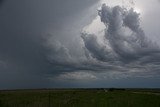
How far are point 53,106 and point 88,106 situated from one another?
4.11 meters

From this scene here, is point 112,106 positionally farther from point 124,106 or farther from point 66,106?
point 66,106

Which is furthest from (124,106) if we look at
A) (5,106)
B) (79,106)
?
(5,106)

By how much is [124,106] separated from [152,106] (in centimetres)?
315

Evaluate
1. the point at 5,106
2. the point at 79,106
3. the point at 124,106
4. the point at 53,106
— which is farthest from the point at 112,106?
the point at 5,106

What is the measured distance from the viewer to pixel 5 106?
30734 mm

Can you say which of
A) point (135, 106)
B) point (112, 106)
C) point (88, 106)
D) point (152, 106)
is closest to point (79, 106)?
point (88, 106)

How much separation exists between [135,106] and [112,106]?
2.65 meters

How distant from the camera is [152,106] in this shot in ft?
96.5

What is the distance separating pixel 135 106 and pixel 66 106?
26.7ft

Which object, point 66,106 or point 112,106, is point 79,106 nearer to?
point 66,106

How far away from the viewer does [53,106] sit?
3031 cm

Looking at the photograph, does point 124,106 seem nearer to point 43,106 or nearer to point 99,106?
point 99,106

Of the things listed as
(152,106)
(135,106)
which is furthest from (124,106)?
(152,106)

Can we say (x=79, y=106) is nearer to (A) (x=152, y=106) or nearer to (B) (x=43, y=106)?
(B) (x=43, y=106)
